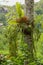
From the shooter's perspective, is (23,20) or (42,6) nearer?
(23,20)

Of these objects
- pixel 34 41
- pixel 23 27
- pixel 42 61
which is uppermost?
pixel 23 27

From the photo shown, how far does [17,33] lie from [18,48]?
315 mm

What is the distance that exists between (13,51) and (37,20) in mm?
777

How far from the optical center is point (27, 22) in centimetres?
414

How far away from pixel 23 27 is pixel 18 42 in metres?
0.32

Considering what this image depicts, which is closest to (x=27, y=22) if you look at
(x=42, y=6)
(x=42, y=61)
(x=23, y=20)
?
(x=23, y=20)

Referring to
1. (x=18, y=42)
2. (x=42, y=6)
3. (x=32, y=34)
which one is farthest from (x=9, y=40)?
(x=42, y=6)

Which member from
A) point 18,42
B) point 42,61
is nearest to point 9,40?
point 18,42

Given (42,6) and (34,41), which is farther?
(42,6)

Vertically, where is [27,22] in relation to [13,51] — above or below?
above

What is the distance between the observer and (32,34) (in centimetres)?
420

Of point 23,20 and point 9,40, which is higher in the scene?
point 23,20

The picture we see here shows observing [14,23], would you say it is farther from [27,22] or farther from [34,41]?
[34,41]

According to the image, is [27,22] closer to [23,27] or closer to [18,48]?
[23,27]
